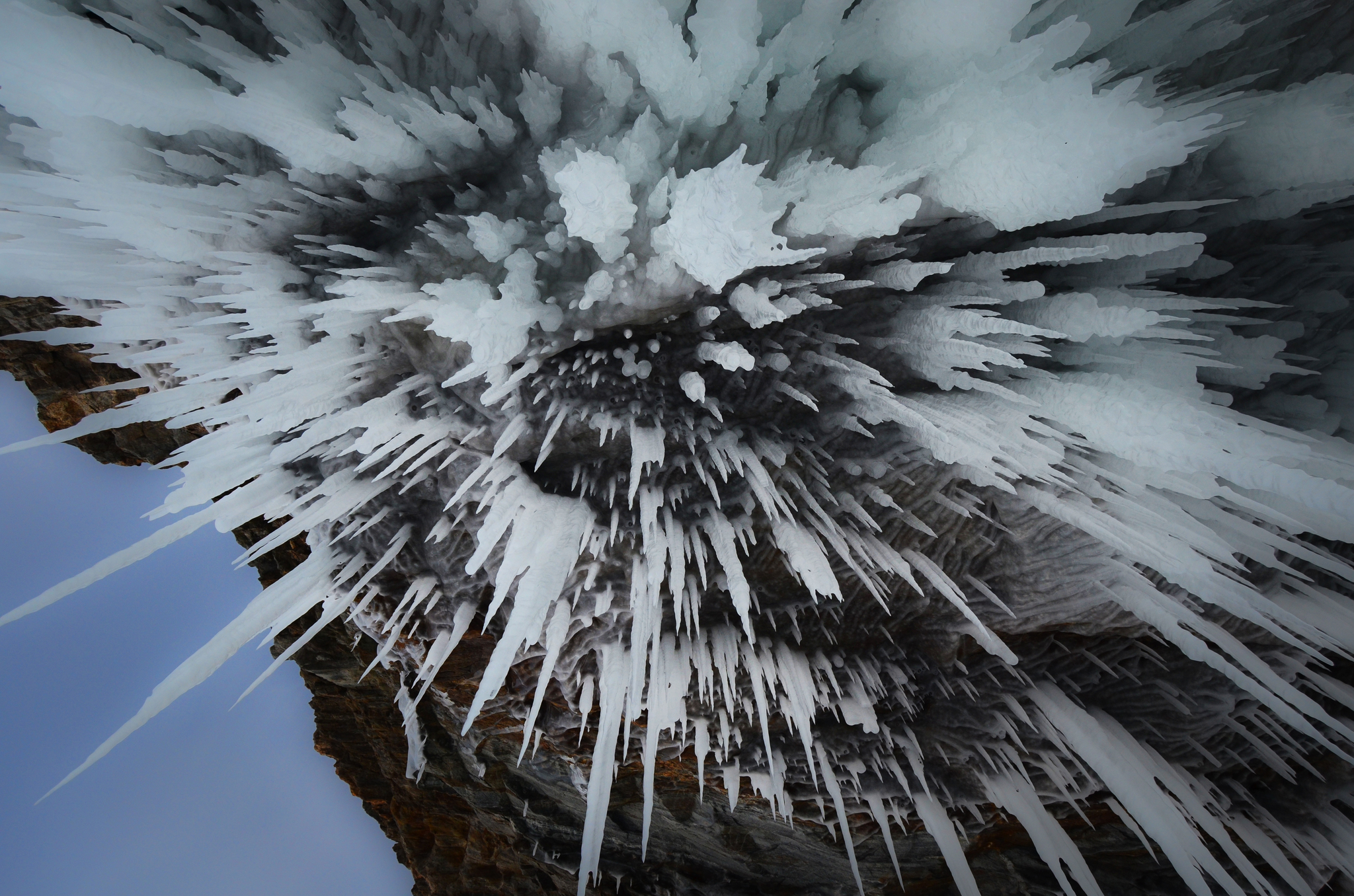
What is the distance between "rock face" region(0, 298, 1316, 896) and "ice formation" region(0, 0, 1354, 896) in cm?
65

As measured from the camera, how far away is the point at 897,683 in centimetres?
179

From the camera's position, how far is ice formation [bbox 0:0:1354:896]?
3.25 feet

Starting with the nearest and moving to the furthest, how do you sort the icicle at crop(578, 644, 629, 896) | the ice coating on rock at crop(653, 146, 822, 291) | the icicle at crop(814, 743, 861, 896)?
the ice coating on rock at crop(653, 146, 822, 291) < the icicle at crop(578, 644, 629, 896) < the icicle at crop(814, 743, 861, 896)

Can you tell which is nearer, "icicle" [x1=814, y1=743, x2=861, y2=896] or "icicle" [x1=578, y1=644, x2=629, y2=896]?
"icicle" [x1=578, y1=644, x2=629, y2=896]

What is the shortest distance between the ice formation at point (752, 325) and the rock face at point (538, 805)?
2.12ft

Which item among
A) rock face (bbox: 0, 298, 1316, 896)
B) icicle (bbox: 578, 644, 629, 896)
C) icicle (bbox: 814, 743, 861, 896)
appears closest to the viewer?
icicle (bbox: 578, 644, 629, 896)

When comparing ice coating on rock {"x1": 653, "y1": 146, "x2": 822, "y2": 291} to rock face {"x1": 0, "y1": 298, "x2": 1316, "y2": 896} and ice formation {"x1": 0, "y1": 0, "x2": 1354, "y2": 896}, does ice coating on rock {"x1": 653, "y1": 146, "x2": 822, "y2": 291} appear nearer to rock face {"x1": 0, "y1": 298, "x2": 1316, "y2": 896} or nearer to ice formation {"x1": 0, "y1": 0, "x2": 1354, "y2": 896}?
ice formation {"x1": 0, "y1": 0, "x2": 1354, "y2": 896}

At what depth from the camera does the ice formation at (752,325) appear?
990 millimetres

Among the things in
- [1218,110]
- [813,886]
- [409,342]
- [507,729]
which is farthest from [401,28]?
[813,886]

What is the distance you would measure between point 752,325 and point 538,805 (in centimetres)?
223

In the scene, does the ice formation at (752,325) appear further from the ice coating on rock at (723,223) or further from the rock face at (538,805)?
Answer: the rock face at (538,805)

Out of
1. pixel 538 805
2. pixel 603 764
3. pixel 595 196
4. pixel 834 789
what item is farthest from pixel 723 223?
pixel 538 805

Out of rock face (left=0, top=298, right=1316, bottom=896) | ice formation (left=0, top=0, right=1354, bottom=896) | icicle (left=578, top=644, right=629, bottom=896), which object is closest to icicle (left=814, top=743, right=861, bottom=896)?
ice formation (left=0, top=0, right=1354, bottom=896)

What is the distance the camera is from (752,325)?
3.93 feet
